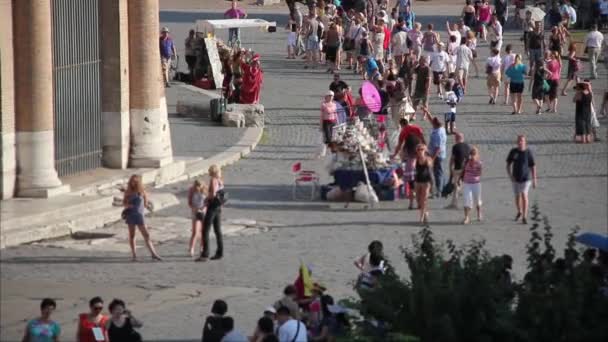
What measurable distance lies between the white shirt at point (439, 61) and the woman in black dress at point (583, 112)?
291 inches

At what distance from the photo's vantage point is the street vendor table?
2772cm

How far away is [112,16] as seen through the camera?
28969 millimetres

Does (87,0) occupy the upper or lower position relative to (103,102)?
upper

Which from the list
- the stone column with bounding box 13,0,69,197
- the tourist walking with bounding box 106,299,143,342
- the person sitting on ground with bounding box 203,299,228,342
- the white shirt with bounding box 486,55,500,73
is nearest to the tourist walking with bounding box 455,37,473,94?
the white shirt with bounding box 486,55,500,73

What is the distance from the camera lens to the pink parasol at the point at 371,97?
32781 millimetres

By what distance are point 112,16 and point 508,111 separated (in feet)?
39.6

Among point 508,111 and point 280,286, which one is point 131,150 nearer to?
point 280,286

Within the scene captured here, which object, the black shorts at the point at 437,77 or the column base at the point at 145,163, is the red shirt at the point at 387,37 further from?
the column base at the point at 145,163

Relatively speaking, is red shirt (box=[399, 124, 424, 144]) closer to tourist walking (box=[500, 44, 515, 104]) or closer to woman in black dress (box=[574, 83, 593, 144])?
woman in black dress (box=[574, 83, 593, 144])

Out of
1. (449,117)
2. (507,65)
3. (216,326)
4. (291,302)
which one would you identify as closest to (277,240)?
(291,302)

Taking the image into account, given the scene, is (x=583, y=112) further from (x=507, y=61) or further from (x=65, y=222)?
(x=65, y=222)

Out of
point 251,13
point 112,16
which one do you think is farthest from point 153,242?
point 251,13

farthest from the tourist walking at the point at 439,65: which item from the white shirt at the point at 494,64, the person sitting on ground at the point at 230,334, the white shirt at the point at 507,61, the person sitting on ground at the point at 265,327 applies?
the person sitting on ground at the point at 265,327

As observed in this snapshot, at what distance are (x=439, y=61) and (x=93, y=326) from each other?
23.5 m
